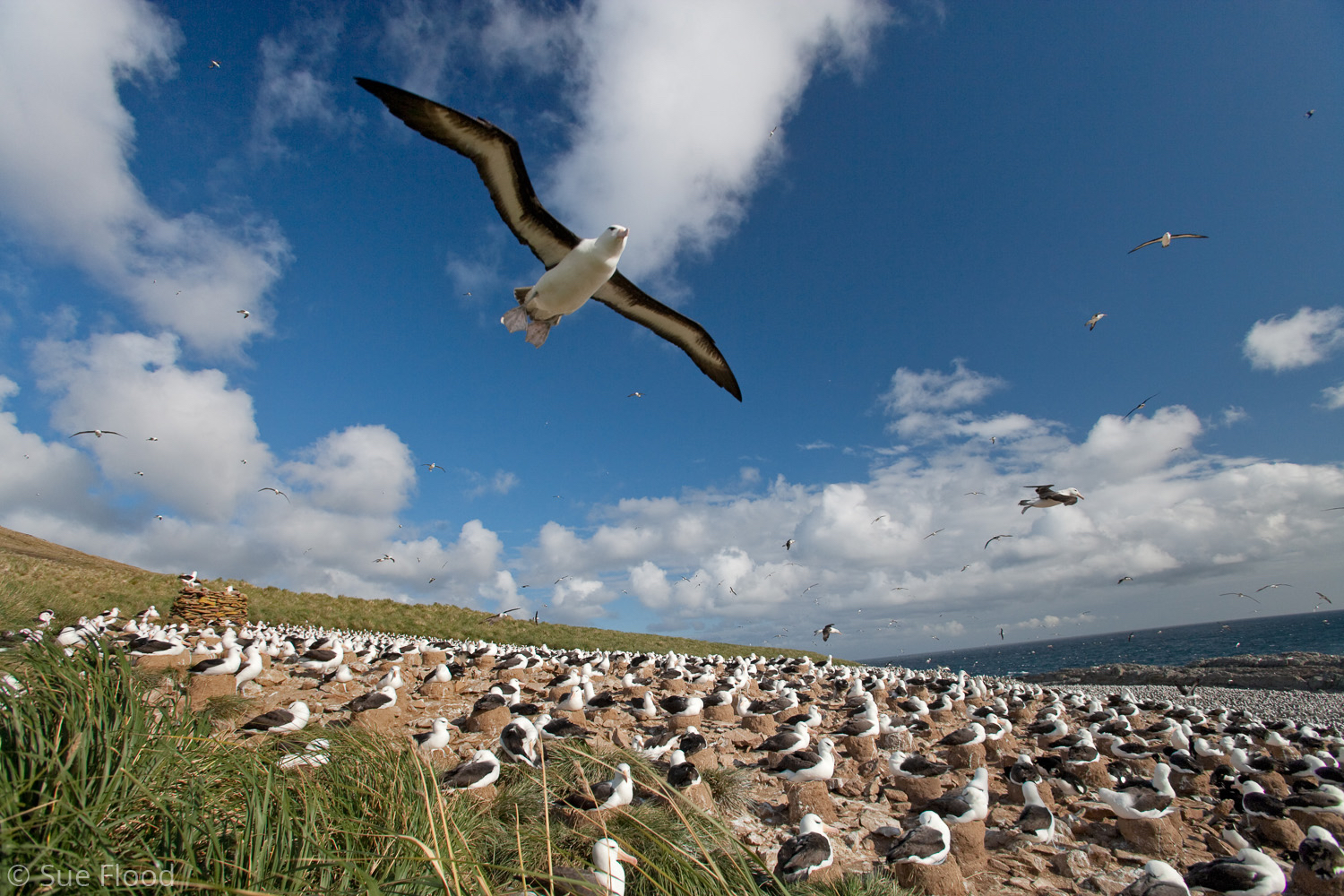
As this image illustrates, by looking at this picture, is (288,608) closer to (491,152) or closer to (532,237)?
(532,237)

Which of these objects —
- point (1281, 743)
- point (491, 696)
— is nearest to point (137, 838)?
point (491, 696)

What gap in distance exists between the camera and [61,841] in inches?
104

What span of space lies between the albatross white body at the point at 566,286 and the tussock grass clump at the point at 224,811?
5.29 m

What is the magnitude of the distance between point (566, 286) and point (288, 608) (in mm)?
24275

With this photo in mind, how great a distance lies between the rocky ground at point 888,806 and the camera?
643 cm

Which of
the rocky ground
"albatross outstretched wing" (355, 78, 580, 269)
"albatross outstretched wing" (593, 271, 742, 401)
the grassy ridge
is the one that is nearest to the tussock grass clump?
the rocky ground

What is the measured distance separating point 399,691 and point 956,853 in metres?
9.37

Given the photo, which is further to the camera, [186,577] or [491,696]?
[186,577]

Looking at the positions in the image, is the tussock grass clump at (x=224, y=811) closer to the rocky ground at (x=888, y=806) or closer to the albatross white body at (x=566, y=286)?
the rocky ground at (x=888, y=806)

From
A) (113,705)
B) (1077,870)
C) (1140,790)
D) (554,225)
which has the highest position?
(554,225)

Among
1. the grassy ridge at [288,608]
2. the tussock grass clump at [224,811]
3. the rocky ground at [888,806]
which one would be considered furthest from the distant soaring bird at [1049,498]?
the grassy ridge at [288,608]

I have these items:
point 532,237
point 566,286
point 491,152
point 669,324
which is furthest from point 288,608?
point 491,152

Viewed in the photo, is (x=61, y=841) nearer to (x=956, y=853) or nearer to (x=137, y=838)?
(x=137, y=838)

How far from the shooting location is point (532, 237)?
26.0 feet
